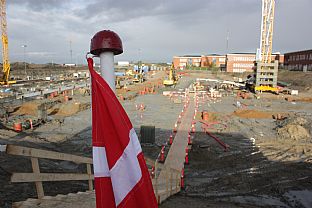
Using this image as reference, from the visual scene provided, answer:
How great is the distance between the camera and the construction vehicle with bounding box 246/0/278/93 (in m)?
42.0

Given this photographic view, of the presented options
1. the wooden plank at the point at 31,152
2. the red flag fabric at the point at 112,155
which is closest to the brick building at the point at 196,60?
the wooden plank at the point at 31,152

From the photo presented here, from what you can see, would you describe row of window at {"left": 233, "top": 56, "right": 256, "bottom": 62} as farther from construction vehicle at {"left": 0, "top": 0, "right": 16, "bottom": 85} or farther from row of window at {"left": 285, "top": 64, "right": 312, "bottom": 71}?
construction vehicle at {"left": 0, "top": 0, "right": 16, "bottom": 85}

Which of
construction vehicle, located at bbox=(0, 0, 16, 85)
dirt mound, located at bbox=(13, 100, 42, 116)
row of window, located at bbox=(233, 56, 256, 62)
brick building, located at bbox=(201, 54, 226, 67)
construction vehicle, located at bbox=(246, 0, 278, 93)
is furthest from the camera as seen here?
brick building, located at bbox=(201, 54, 226, 67)

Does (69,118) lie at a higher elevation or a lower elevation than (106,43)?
lower

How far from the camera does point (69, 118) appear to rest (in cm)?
2308

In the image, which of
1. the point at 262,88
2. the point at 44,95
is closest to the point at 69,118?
the point at 44,95

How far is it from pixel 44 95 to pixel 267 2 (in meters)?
42.1

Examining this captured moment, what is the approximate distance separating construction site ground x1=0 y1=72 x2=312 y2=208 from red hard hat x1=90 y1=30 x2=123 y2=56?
3414mm

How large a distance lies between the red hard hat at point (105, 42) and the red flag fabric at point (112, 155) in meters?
0.30

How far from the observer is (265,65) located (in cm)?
4250

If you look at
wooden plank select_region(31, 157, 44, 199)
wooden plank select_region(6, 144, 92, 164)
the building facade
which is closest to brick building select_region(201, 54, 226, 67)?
the building facade

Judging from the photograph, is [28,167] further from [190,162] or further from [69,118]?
[69,118]

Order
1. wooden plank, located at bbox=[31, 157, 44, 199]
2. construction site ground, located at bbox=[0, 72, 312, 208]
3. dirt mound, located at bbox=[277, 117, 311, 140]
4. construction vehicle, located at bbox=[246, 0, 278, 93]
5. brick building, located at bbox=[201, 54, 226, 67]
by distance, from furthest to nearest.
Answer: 1. brick building, located at bbox=[201, 54, 226, 67]
2. construction vehicle, located at bbox=[246, 0, 278, 93]
3. dirt mound, located at bbox=[277, 117, 311, 140]
4. construction site ground, located at bbox=[0, 72, 312, 208]
5. wooden plank, located at bbox=[31, 157, 44, 199]

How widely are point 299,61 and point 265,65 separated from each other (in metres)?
39.5
